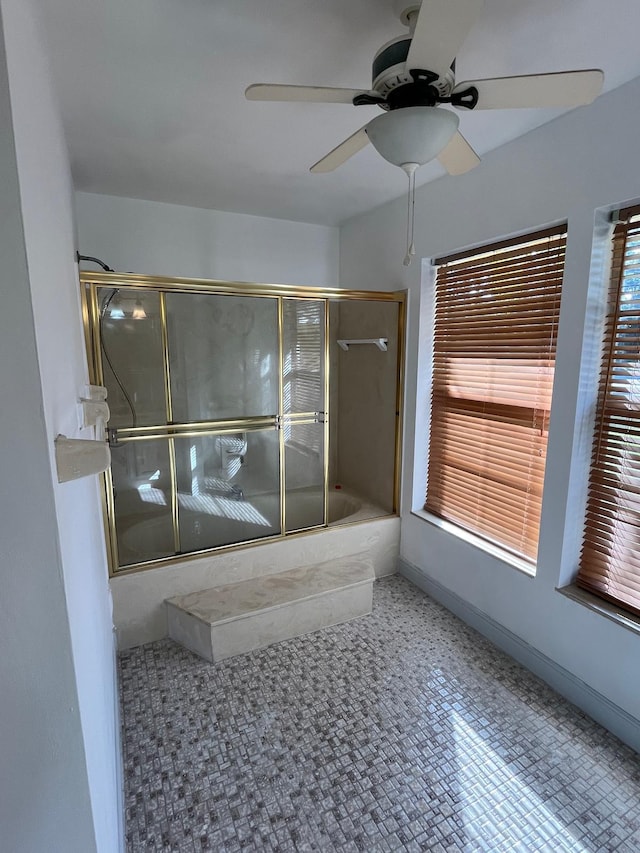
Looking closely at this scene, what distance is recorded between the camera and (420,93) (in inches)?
47.4

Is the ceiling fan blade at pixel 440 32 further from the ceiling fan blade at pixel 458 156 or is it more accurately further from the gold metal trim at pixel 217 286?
the gold metal trim at pixel 217 286

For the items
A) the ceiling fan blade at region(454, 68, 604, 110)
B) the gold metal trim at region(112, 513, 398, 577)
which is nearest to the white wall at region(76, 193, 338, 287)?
the gold metal trim at region(112, 513, 398, 577)

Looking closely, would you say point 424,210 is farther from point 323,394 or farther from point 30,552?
point 30,552

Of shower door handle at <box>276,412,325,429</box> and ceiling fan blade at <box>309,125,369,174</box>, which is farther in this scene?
shower door handle at <box>276,412,325,429</box>

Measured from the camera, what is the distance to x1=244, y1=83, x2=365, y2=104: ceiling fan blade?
1.19 metres

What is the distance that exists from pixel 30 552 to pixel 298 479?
2453 millimetres

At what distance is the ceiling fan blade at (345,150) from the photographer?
4.72ft

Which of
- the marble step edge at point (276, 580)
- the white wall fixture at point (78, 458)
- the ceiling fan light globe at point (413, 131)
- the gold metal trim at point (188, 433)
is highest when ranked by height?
the ceiling fan light globe at point (413, 131)

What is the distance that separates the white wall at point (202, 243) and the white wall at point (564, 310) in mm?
1112

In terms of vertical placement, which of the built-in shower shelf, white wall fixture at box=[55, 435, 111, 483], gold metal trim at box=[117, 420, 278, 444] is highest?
the built-in shower shelf

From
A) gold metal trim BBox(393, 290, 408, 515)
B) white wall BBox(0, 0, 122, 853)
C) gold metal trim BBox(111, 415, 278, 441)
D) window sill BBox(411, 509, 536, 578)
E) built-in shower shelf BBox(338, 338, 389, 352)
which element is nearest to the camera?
white wall BBox(0, 0, 122, 853)

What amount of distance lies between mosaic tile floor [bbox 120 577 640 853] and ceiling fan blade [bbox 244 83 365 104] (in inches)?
89.1

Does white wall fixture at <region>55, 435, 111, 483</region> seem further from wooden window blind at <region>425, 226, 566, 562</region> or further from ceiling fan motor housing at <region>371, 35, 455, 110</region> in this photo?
wooden window blind at <region>425, 226, 566, 562</region>

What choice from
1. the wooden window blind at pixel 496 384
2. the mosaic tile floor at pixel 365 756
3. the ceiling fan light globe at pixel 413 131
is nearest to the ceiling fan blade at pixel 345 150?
the ceiling fan light globe at pixel 413 131
